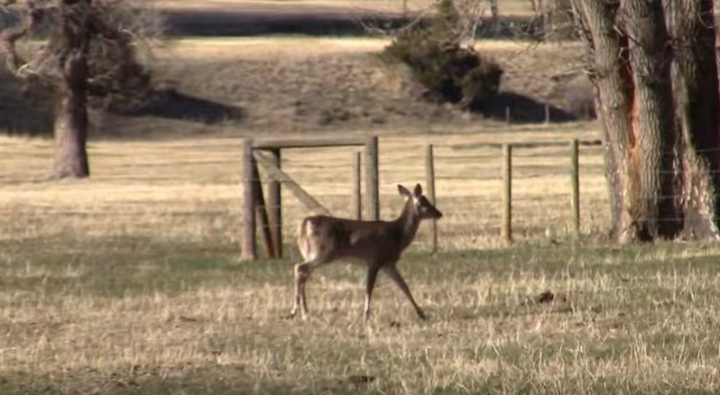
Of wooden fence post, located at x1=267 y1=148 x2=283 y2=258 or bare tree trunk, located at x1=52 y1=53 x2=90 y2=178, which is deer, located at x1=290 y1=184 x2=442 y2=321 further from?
bare tree trunk, located at x1=52 y1=53 x2=90 y2=178

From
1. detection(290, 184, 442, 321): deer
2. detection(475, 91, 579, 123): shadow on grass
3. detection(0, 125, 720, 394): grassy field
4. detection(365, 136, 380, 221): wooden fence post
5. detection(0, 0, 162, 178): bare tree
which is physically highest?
detection(0, 0, 162, 178): bare tree

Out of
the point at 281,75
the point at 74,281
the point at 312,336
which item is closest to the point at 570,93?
the point at 281,75

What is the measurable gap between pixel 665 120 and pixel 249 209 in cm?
576

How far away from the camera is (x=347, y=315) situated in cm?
1620

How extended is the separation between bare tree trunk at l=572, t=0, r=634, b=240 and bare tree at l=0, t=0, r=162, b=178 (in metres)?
23.9

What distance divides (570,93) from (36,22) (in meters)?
37.1

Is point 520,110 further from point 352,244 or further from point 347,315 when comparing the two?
point 347,315

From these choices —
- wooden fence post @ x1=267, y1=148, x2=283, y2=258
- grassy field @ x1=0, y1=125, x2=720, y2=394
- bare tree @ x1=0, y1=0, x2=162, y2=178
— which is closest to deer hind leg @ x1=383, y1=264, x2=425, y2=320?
grassy field @ x1=0, y1=125, x2=720, y2=394

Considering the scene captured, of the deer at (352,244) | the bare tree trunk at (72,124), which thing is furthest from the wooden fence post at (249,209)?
the bare tree trunk at (72,124)

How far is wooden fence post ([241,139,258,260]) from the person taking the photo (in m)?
23.0

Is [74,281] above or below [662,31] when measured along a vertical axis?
below

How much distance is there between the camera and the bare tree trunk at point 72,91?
48.0 metres

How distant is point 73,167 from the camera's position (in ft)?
164

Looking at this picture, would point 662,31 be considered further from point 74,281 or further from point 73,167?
point 73,167
